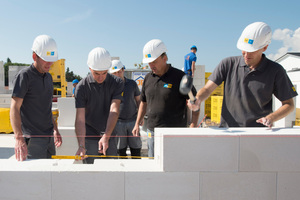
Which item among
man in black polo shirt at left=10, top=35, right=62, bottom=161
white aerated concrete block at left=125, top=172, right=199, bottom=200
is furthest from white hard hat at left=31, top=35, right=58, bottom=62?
white aerated concrete block at left=125, top=172, right=199, bottom=200

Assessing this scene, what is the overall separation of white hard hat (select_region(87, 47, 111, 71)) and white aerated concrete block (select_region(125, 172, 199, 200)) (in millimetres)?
1504

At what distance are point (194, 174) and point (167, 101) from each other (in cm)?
125

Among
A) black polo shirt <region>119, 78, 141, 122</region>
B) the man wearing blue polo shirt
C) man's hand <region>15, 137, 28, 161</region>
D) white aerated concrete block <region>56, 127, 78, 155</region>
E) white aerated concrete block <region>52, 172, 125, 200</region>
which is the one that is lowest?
white aerated concrete block <region>56, 127, 78, 155</region>

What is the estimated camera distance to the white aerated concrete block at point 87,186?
2062 mm

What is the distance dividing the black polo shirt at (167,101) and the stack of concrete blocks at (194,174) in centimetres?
104

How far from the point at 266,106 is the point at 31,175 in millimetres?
2403

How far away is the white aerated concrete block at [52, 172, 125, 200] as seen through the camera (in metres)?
2.06

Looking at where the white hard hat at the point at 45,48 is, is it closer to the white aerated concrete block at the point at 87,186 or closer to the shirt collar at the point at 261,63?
the white aerated concrete block at the point at 87,186

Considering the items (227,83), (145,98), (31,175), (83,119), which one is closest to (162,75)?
(145,98)

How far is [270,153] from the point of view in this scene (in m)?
2.02

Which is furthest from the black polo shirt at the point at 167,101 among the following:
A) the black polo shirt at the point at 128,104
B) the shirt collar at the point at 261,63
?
the black polo shirt at the point at 128,104

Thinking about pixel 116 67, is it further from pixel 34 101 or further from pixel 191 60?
pixel 191 60

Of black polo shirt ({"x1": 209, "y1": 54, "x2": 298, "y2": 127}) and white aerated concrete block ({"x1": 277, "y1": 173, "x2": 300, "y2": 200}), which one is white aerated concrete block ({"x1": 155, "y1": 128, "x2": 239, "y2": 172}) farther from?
black polo shirt ({"x1": 209, "y1": 54, "x2": 298, "y2": 127})

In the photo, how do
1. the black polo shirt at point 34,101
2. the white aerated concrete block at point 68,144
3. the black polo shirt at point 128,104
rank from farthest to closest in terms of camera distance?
the white aerated concrete block at point 68,144 < the black polo shirt at point 128,104 < the black polo shirt at point 34,101
